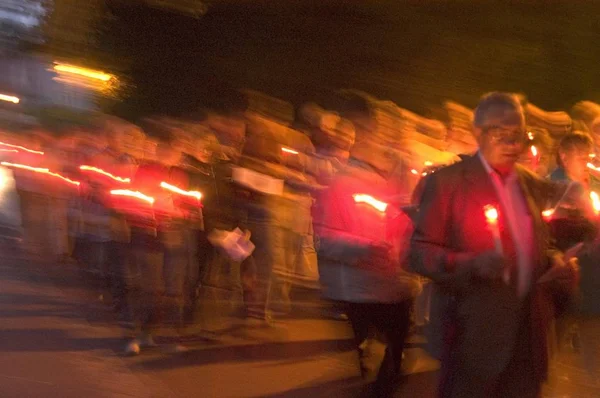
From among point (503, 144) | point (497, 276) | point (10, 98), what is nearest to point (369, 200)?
point (503, 144)

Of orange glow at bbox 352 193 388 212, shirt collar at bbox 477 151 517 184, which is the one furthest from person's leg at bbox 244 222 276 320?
shirt collar at bbox 477 151 517 184

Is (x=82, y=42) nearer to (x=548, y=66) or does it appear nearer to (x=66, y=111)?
(x=66, y=111)

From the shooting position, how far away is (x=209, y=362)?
23.2 feet

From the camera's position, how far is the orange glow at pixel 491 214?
12.4 ft

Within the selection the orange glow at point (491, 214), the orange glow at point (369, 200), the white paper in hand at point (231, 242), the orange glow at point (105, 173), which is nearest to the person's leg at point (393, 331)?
the orange glow at point (369, 200)

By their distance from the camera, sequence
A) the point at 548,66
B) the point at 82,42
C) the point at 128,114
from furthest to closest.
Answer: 1. the point at 128,114
2. the point at 82,42
3. the point at 548,66

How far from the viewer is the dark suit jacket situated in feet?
12.4

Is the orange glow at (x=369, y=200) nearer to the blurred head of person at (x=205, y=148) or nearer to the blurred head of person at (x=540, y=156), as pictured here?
the blurred head of person at (x=540, y=156)

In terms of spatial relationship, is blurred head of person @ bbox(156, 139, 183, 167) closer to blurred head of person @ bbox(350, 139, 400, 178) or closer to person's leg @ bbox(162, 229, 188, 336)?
person's leg @ bbox(162, 229, 188, 336)

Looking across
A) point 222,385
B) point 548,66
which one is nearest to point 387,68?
point 548,66

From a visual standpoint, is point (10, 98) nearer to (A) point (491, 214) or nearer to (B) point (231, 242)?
(B) point (231, 242)

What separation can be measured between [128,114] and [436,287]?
1030 cm

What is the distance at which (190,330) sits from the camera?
798cm

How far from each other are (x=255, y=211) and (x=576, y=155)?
9.33 feet
